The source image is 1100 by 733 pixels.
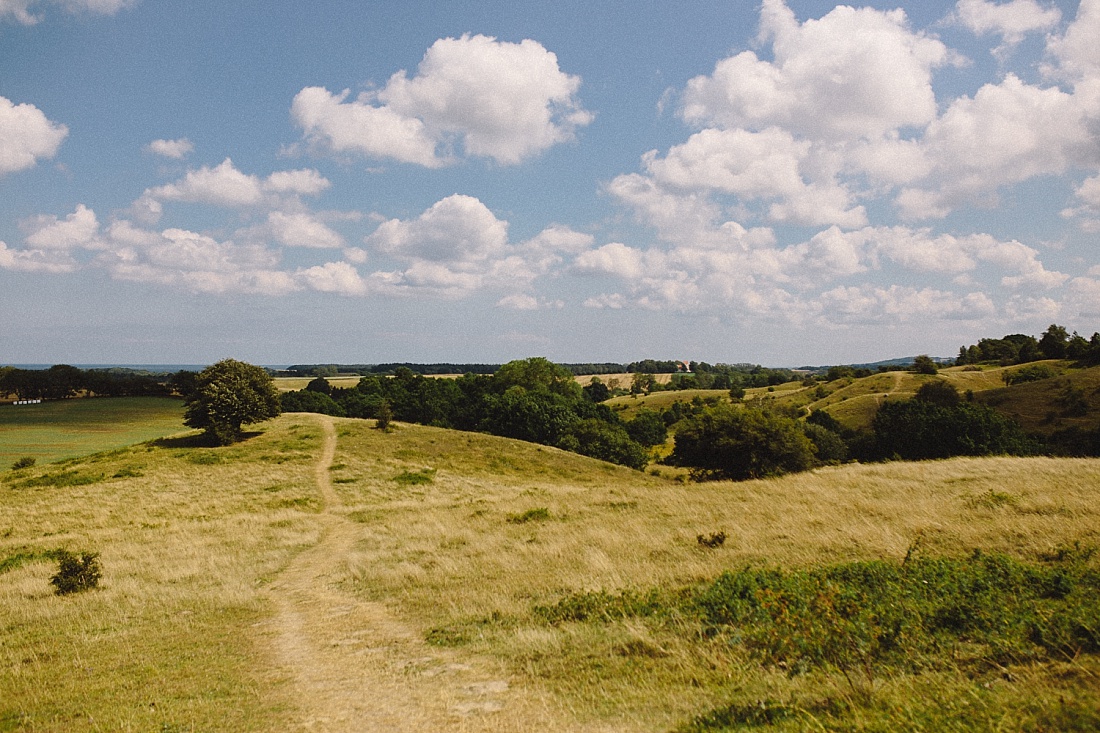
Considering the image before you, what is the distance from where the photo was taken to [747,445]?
4828cm

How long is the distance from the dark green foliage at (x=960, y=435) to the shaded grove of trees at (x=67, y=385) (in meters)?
113

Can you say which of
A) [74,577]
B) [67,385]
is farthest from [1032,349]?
[67,385]

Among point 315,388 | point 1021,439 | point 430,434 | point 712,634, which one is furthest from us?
point 315,388

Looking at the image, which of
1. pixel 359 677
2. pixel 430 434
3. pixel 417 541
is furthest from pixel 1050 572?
pixel 430 434

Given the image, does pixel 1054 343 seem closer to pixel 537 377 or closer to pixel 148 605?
pixel 537 377

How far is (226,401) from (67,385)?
84689mm

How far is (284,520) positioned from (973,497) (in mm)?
29238

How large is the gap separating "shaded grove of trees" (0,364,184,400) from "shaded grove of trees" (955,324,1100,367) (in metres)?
172

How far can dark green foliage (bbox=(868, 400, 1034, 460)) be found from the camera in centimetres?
5147

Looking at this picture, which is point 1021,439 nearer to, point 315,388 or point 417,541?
point 417,541

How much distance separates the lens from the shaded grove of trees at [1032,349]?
108400 millimetres

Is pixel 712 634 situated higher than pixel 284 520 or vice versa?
pixel 712 634

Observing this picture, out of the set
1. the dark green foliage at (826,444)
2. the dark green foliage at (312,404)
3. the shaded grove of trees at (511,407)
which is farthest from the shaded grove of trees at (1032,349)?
the dark green foliage at (312,404)

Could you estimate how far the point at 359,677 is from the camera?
330 inches
